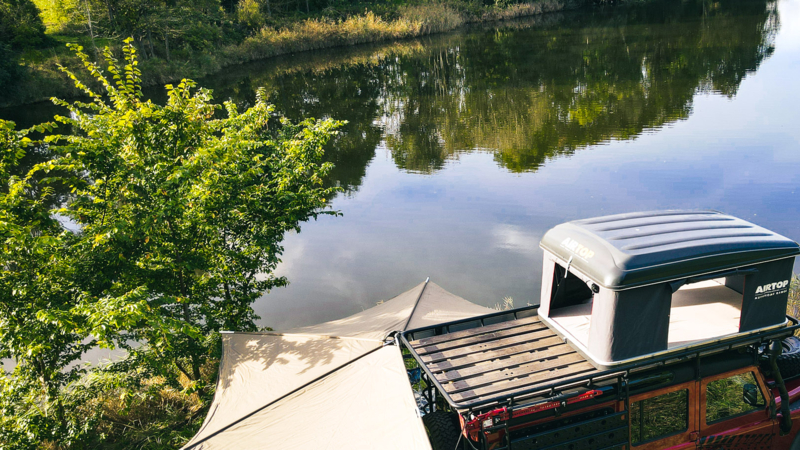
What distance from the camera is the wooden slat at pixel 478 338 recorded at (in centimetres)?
654

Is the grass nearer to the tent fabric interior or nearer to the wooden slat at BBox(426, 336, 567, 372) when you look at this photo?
the tent fabric interior

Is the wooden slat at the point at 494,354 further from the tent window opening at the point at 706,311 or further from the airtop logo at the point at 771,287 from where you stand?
the airtop logo at the point at 771,287

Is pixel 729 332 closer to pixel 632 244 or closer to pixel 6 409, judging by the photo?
pixel 632 244

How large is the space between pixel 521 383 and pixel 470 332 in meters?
1.14

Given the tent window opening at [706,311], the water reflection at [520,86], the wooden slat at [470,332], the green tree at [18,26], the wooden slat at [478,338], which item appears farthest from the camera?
A: the green tree at [18,26]

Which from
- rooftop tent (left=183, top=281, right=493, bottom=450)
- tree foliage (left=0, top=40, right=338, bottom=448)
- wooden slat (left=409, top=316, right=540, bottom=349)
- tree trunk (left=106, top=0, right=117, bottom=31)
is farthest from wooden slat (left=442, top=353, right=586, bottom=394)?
tree trunk (left=106, top=0, right=117, bottom=31)

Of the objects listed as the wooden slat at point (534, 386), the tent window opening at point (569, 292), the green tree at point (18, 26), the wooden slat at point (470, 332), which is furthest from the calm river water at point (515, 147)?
the green tree at point (18, 26)

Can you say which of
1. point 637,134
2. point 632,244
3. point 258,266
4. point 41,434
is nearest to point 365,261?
point 258,266

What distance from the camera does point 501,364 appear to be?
6.19 m

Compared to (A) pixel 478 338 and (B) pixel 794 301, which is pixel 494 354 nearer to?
(A) pixel 478 338

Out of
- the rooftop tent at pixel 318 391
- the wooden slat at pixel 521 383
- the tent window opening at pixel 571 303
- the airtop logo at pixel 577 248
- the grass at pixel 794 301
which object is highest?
the airtop logo at pixel 577 248

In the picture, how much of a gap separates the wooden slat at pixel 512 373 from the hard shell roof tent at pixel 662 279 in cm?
22

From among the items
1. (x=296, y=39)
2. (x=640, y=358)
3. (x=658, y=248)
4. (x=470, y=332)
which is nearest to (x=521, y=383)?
(x=470, y=332)

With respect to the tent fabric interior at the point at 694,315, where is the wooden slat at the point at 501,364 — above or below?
below
